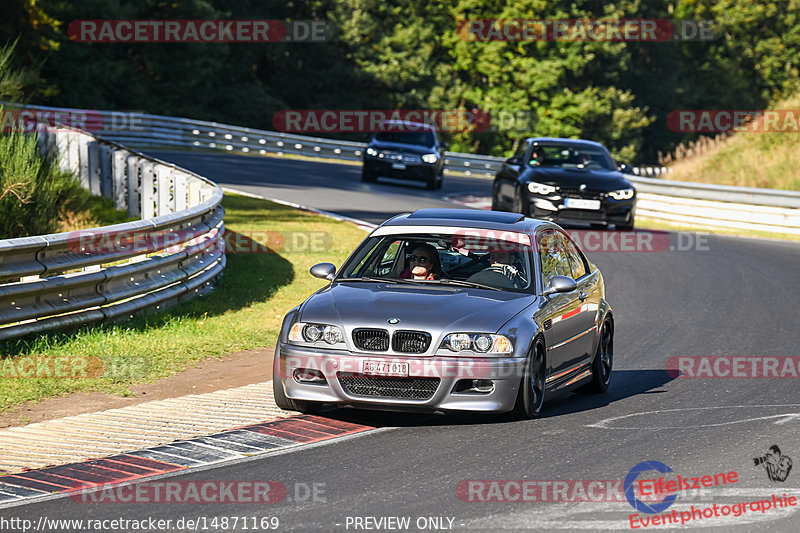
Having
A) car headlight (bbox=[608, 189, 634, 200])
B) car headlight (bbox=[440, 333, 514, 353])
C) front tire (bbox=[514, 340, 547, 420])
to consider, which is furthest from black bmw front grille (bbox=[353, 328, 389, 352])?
car headlight (bbox=[608, 189, 634, 200])

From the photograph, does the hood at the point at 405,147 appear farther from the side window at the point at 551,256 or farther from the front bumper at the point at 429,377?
the front bumper at the point at 429,377

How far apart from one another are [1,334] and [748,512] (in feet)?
20.9

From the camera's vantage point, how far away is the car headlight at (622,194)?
22.6 meters

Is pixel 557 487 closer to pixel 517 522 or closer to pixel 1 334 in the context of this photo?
pixel 517 522

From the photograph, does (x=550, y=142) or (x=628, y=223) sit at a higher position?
(x=550, y=142)

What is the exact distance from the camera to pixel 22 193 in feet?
47.2

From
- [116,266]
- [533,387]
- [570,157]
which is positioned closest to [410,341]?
[533,387]

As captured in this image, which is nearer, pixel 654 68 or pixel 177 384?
pixel 177 384

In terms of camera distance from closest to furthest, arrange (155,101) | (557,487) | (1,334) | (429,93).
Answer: (557,487) → (1,334) → (155,101) → (429,93)

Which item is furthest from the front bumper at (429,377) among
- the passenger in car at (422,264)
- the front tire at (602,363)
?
the front tire at (602,363)

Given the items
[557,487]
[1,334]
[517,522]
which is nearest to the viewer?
[517,522]

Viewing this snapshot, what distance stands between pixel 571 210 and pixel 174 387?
1351 cm

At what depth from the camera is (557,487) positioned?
6820mm

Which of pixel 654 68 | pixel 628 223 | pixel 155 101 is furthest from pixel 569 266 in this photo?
pixel 654 68
